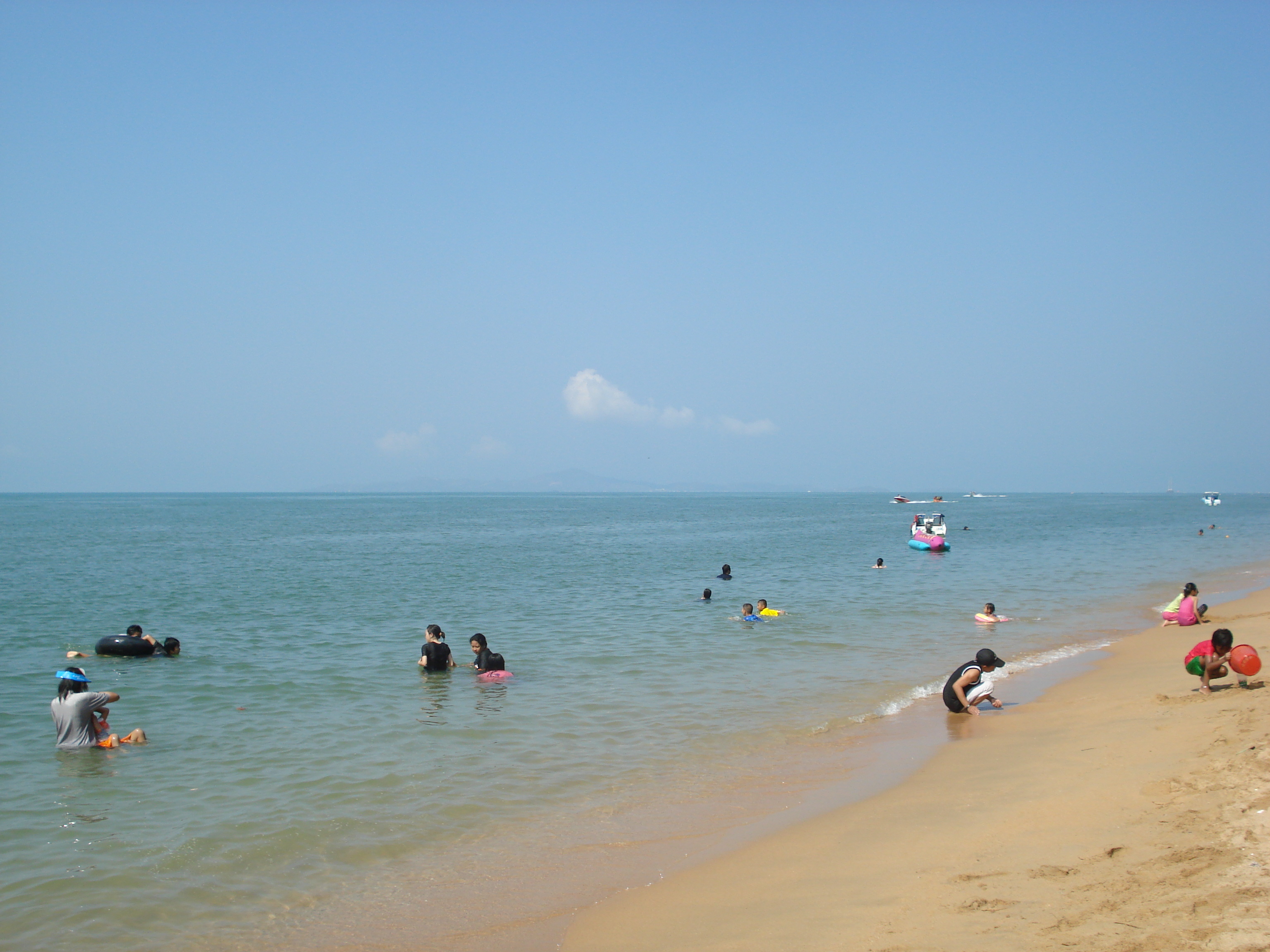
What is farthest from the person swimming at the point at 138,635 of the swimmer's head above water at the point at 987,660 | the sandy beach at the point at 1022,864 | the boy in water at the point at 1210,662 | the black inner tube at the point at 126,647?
the boy in water at the point at 1210,662

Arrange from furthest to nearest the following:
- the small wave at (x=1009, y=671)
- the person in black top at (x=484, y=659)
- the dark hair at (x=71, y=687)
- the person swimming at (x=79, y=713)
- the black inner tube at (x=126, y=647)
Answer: the black inner tube at (x=126, y=647), the person in black top at (x=484, y=659), the small wave at (x=1009, y=671), the dark hair at (x=71, y=687), the person swimming at (x=79, y=713)

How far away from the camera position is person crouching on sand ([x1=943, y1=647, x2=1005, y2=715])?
Answer: 13.6 meters

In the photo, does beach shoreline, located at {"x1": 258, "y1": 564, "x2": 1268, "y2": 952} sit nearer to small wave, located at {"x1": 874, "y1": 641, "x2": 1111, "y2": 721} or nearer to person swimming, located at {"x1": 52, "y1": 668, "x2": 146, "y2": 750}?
small wave, located at {"x1": 874, "y1": 641, "x2": 1111, "y2": 721}

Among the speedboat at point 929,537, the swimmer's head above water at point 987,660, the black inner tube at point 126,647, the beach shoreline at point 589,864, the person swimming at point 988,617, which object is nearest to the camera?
the beach shoreline at point 589,864

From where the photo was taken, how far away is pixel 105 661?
1931cm

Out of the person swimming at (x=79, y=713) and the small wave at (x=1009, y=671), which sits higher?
the person swimming at (x=79, y=713)

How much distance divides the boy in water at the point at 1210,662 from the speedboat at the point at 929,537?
37666 millimetres

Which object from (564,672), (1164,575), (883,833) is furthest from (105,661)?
(1164,575)

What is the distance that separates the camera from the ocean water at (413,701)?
842 centimetres

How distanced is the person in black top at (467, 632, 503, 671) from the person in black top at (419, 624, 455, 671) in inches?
23.2

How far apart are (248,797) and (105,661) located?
38.2 feet

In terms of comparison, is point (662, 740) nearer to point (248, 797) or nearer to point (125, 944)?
point (248, 797)

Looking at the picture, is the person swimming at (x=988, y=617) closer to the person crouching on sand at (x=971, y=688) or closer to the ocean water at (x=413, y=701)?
the ocean water at (x=413, y=701)

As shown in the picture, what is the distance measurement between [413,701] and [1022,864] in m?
11.1
